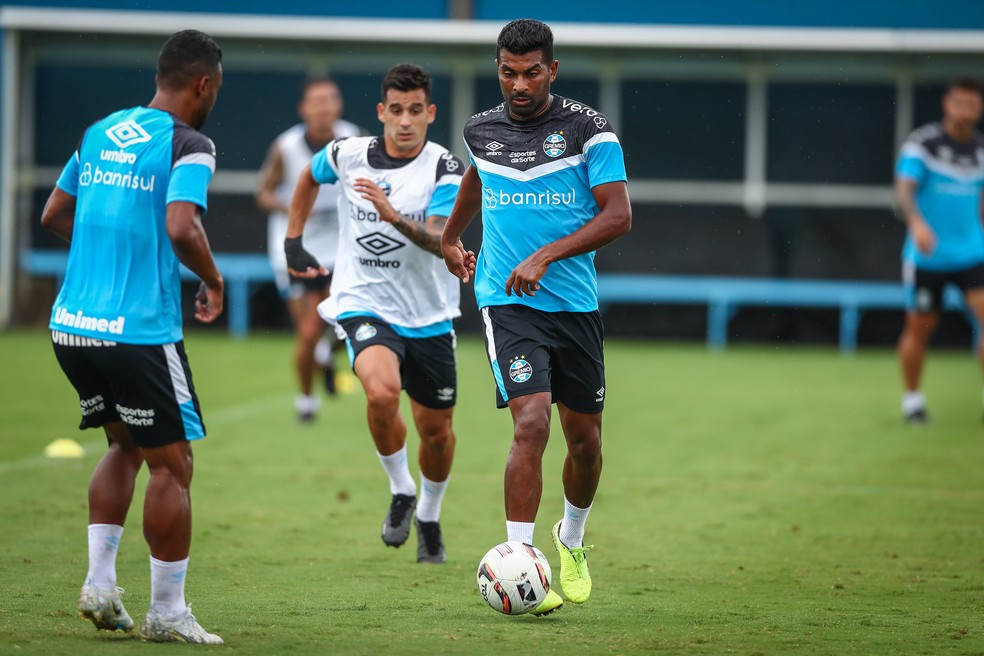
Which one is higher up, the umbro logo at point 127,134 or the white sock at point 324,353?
the umbro logo at point 127,134

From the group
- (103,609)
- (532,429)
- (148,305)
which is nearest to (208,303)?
(148,305)

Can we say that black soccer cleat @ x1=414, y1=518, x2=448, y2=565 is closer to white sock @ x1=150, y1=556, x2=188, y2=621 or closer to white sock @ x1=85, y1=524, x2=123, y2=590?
white sock @ x1=85, y1=524, x2=123, y2=590

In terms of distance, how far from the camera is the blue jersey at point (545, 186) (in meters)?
6.23

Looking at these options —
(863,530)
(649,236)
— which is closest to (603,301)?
(649,236)

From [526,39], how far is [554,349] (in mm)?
1318

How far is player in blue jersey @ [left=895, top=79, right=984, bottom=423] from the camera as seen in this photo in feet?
41.7

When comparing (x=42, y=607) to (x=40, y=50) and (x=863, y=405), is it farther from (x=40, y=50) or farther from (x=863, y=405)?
(x=40, y=50)

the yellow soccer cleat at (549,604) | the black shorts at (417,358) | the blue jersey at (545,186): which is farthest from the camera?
the black shorts at (417,358)

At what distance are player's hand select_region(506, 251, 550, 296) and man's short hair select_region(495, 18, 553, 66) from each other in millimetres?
876

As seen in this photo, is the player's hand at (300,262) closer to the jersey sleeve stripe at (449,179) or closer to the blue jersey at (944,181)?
the jersey sleeve stripe at (449,179)

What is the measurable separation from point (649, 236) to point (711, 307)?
4.75 feet

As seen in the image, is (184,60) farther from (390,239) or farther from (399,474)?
(399,474)

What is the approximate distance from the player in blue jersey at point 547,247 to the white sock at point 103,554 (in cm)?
158

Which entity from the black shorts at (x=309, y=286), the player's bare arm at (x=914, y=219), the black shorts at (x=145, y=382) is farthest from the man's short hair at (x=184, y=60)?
the player's bare arm at (x=914, y=219)
